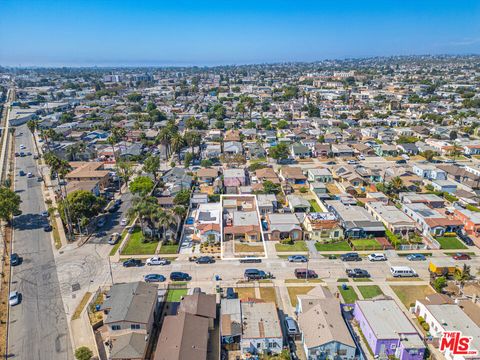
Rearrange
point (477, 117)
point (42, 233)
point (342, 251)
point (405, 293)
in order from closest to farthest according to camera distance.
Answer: point (405, 293) < point (342, 251) < point (42, 233) < point (477, 117)

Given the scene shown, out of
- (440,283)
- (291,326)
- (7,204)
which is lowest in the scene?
(291,326)

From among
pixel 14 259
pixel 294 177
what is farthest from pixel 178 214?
pixel 294 177

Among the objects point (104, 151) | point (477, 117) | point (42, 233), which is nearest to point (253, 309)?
point (42, 233)

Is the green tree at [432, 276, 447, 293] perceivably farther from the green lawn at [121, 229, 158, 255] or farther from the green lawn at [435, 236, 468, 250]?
the green lawn at [121, 229, 158, 255]

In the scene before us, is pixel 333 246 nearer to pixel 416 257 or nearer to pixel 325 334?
pixel 416 257

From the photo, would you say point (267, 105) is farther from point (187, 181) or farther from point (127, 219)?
point (127, 219)

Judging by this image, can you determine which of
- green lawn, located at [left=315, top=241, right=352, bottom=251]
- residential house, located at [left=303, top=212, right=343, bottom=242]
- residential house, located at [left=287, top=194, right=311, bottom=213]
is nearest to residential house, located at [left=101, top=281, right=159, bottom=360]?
green lawn, located at [left=315, top=241, right=352, bottom=251]
